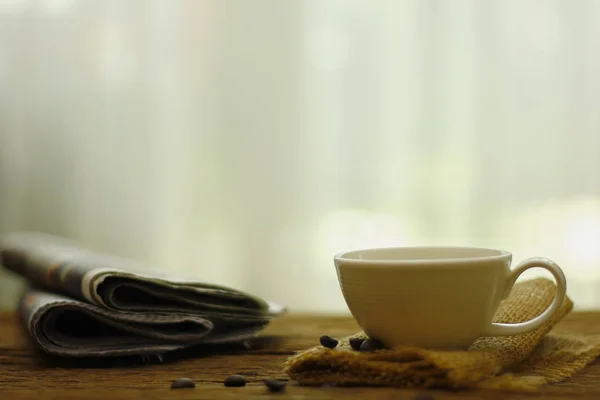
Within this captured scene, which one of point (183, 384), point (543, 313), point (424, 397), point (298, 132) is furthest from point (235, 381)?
point (298, 132)

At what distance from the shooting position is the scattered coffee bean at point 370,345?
71 cm

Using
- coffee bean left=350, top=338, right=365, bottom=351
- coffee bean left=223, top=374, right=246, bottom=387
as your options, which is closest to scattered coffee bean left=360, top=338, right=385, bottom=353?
coffee bean left=350, top=338, right=365, bottom=351

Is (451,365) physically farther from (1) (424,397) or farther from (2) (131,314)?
(2) (131,314)

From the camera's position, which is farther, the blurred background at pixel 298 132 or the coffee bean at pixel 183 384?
the blurred background at pixel 298 132

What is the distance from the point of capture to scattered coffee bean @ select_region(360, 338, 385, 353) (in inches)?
28.0

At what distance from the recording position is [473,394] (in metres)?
0.62

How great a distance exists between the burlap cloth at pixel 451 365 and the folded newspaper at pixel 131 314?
0.58 feet

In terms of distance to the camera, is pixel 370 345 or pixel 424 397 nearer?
pixel 424 397

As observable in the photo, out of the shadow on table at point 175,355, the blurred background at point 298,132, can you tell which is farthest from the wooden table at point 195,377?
the blurred background at point 298,132

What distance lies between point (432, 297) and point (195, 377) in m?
0.25

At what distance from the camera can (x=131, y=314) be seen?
83 cm

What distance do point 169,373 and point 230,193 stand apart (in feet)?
4.78

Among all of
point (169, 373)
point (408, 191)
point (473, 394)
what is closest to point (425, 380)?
point (473, 394)

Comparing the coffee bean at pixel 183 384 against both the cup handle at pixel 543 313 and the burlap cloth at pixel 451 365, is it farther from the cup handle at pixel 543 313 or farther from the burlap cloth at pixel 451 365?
the cup handle at pixel 543 313
